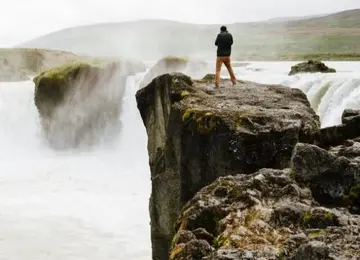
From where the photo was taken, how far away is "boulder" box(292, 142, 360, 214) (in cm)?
868

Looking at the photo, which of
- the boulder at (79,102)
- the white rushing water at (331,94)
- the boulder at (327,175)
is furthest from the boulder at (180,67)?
the boulder at (327,175)

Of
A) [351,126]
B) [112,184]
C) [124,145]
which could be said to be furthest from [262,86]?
[124,145]

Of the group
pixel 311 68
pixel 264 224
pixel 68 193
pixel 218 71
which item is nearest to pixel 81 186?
pixel 68 193

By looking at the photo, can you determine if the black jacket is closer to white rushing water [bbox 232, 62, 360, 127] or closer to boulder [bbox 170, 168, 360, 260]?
white rushing water [bbox 232, 62, 360, 127]

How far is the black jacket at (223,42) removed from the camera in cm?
2164

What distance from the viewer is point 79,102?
44.8 meters

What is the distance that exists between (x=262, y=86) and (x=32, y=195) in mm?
17066

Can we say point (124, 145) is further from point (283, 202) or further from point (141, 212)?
point (283, 202)

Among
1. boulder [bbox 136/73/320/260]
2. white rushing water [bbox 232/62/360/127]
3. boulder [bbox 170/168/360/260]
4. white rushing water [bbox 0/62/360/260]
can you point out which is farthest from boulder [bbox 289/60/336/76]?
boulder [bbox 170/168/360/260]

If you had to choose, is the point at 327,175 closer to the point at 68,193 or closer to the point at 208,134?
the point at 208,134

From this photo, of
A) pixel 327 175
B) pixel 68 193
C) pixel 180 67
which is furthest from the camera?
pixel 180 67

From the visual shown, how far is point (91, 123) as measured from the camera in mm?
45281

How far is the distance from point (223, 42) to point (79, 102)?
25296 mm

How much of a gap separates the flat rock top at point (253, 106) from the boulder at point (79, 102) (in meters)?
25.3
